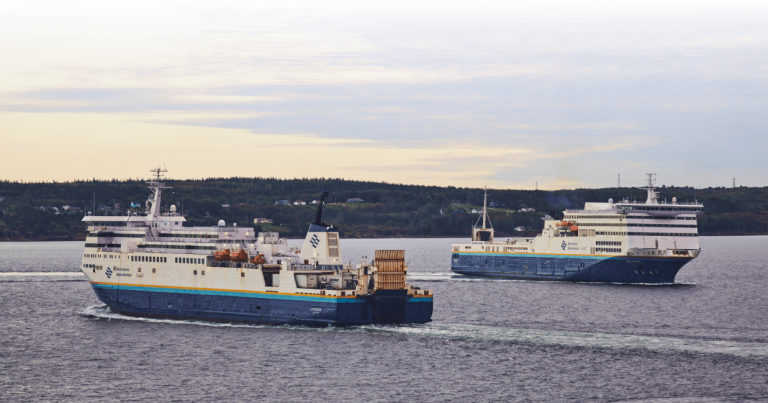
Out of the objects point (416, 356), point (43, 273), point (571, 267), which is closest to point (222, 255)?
point (416, 356)

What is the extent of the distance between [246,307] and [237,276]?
2.57m

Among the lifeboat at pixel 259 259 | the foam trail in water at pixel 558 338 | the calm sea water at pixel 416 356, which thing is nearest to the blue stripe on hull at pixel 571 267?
the calm sea water at pixel 416 356

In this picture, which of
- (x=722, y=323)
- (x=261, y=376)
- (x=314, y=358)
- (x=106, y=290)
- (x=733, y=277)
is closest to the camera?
(x=261, y=376)

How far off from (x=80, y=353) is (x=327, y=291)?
17805 millimetres

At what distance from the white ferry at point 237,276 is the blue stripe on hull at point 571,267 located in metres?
49.3

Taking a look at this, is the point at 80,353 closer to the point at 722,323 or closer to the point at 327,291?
the point at 327,291

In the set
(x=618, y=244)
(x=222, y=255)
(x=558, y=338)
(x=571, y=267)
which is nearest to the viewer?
(x=558, y=338)

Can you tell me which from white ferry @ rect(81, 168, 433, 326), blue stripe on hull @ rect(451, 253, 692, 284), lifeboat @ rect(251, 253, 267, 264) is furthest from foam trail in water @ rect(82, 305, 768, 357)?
blue stripe on hull @ rect(451, 253, 692, 284)

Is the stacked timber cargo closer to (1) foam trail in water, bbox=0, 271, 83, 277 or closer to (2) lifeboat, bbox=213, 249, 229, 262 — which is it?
(2) lifeboat, bbox=213, 249, 229, 262

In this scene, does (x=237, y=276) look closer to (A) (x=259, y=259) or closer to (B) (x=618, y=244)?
(A) (x=259, y=259)

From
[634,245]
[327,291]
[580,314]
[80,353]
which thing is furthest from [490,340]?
[634,245]

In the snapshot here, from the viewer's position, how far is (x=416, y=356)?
54531mm

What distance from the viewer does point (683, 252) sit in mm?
105062

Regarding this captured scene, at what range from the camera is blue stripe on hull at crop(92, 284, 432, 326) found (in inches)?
2413
